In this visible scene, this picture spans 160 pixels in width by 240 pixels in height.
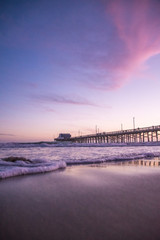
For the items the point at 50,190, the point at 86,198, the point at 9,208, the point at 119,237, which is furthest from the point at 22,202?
the point at 119,237

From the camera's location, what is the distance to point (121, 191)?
325cm

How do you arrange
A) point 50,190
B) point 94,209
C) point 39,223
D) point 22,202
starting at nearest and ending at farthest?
point 39,223 → point 94,209 → point 22,202 → point 50,190

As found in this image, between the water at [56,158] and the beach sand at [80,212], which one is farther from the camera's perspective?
the water at [56,158]

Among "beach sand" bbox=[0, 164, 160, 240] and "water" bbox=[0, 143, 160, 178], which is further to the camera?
"water" bbox=[0, 143, 160, 178]

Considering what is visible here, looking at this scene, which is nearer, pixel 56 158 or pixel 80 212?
pixel 80 212

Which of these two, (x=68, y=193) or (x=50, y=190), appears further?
(x=50, y=190)

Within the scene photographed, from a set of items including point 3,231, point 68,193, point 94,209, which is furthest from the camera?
point 68,193

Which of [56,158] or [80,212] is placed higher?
[56,158]

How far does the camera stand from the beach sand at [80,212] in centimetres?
172

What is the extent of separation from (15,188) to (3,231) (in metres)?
1.84

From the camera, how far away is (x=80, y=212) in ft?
7.32

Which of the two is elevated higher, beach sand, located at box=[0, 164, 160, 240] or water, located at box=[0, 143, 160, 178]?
water, located at box=[0, 143, 160, 178]

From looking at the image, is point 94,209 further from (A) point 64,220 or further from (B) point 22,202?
(B) point 22,202

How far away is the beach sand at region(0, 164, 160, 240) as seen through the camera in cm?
172
